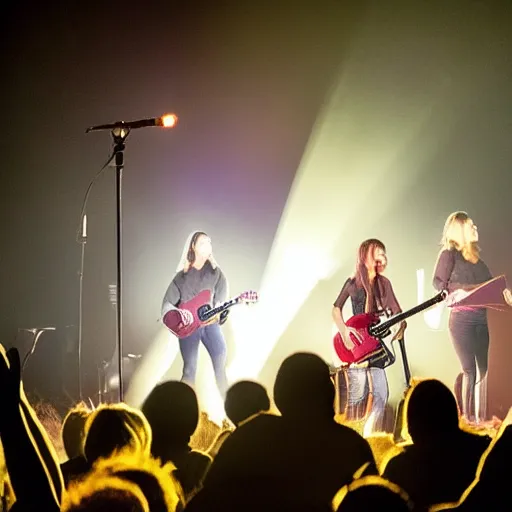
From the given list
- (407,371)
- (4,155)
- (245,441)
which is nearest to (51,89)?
(4,155)

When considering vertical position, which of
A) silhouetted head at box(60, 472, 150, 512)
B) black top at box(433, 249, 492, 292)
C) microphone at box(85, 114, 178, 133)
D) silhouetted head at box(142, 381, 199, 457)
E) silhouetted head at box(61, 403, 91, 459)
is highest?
microphone at box(85, 114, 178, 133)

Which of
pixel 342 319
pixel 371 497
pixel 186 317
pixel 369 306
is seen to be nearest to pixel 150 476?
pixel 371 497

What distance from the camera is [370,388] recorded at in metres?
4.29

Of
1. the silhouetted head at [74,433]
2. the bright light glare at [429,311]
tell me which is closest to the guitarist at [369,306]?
the bright light glare at [429,311]

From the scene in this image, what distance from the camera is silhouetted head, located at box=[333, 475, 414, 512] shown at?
3.09 m

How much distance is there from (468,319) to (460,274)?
1.02 feet

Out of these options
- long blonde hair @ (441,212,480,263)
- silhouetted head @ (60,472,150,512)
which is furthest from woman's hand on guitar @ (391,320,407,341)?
silhouetted head @ (60,472,150,512)

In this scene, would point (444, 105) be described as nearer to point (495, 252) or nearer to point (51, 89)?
point (495, 252)

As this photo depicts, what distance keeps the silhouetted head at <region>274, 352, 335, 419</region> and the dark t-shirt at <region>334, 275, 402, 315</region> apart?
858mm

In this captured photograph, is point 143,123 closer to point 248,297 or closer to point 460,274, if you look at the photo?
point 248,297

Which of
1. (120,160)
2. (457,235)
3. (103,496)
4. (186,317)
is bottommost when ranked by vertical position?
(103,496)

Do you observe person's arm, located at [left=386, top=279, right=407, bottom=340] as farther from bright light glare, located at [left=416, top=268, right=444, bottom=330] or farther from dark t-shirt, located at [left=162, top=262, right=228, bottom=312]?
dark t-shirt, located at [left=162, top=262, right=228, bottom=312]

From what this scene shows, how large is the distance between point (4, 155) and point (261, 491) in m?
2.83

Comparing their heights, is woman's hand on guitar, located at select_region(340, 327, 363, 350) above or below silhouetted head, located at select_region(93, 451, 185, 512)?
above
